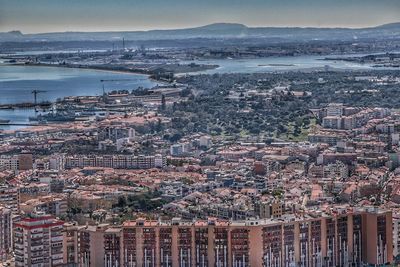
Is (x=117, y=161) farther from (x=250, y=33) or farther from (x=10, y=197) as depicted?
(x=250, y=33)

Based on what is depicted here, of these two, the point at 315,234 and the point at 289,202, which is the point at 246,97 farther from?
the point at 315,234

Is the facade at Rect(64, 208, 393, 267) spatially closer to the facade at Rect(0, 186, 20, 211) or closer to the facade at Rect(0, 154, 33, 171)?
the facade at Rect(0, 186, 20, 211)

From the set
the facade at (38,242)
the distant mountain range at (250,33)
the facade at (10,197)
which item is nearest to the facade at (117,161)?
the facade at (10,197)

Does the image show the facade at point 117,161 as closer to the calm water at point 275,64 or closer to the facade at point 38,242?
the facade at point 38,242

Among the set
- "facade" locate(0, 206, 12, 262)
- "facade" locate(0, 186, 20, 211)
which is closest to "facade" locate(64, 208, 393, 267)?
"facade" locate(0, 206, 12, 262)

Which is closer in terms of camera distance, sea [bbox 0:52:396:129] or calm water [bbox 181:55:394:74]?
sea [bbox 0:52:396:129]

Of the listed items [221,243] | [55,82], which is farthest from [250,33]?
[221,243]
